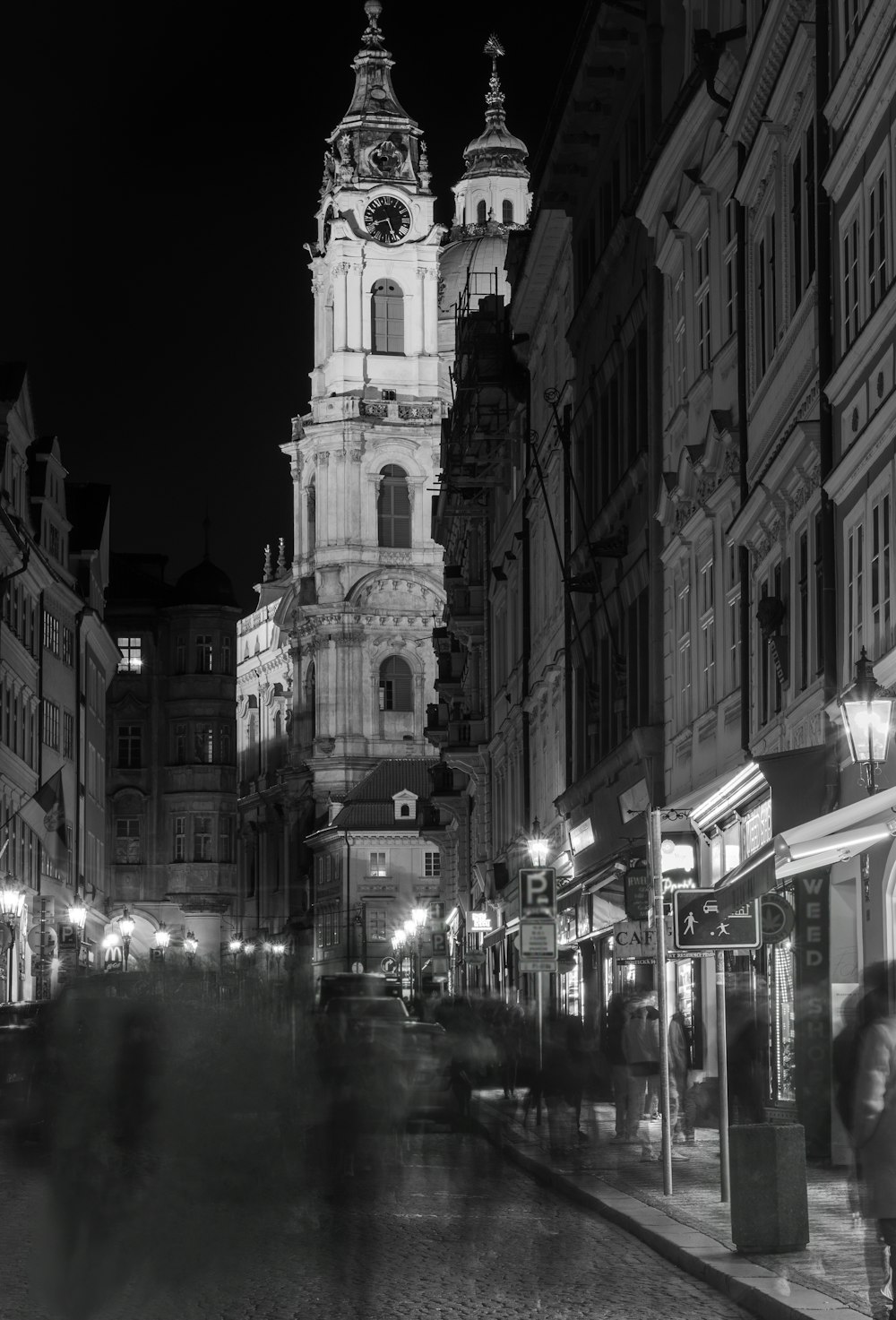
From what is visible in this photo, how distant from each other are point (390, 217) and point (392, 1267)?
369ft

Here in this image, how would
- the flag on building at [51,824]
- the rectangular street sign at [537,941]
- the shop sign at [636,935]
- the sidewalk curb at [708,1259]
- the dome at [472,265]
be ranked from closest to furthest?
the sidewalk curb at [708,1259] → the rectangular street sign at [537,941] → the shop sign at [636,935] → the flag on building at [51,824] → the dome at [472,265]

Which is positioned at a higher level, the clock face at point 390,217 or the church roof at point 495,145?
the church roof at point 495,145

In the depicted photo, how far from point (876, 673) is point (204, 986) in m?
43.6

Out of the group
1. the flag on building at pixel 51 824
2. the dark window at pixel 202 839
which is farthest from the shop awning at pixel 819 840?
the dark window at pixel 202 839

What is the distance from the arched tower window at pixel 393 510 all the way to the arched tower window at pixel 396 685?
6152mm

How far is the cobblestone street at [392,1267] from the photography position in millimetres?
12547

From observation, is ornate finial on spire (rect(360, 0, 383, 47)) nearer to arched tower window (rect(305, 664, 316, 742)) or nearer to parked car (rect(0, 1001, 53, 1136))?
arched tower window (rect(305, 664, 316, 742))

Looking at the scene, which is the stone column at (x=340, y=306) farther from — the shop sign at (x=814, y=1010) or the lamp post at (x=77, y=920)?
the shop sign at (x=814, y=1010)

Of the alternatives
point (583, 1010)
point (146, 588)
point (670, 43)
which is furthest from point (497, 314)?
point (146, 588)

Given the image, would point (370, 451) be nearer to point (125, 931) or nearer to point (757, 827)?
point (125, 931)

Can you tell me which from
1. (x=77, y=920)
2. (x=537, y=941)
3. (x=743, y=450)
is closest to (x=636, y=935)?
(x=537, y=941)

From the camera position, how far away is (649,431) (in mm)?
31297

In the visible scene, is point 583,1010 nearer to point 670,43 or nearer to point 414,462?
point 670,43

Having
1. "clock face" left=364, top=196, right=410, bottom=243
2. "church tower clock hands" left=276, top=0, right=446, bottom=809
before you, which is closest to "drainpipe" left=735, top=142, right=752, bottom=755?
"church tower clock hands" left=276, top=0, right=446, bottom=809
